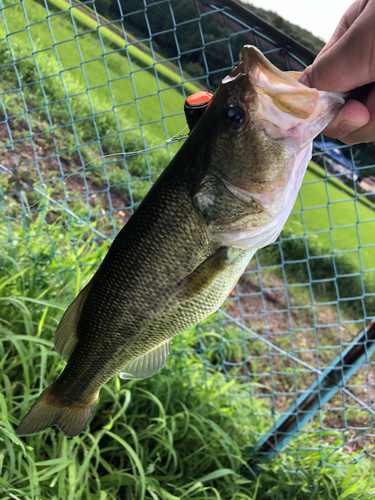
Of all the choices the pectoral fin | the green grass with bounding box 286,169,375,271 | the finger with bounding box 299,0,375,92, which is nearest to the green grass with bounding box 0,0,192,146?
the green grass with bounding box 286,169,375,271

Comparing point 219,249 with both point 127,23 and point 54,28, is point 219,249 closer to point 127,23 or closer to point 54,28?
point 127,23

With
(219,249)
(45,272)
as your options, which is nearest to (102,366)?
(219,249)

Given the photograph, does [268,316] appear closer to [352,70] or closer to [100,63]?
[100,63]

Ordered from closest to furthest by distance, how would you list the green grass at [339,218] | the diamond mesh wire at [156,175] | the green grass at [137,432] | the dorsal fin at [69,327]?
the dorsal fin at [69,327]
the green grass at [137,432]
the diamond mesh wire at [156,175]
the green grass at [339,218]

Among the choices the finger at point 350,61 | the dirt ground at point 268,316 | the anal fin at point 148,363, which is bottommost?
the dirt ground at point 268,316

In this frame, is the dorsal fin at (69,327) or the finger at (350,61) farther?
the dorsal fin at (69,327)

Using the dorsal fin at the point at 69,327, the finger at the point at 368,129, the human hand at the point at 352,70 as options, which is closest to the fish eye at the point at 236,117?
the human hand at the point at 352,70

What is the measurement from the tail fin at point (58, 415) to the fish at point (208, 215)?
0.08 metres

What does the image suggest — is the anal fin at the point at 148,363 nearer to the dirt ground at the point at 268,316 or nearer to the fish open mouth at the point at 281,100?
the fish open mouth at the point at 281,100

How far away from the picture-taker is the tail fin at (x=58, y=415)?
4.08 ft

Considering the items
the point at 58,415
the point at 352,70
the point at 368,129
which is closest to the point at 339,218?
the point at 368,129

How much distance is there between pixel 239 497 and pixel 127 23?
323cm

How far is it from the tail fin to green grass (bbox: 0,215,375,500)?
1.51 ft

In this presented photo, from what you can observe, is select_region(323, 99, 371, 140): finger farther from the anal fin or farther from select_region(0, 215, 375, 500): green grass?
select_region(0, 215, 375, 500): green grass
